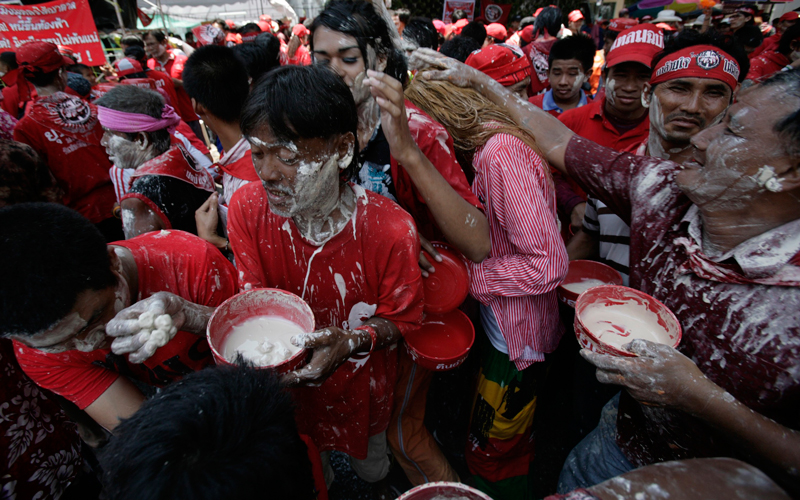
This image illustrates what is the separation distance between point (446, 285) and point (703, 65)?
198 centimetres

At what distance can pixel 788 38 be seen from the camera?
6023 millimetres

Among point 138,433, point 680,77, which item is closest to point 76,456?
point 138,433

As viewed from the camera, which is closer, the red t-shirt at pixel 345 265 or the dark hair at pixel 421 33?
the red t-shirt at pixel 345 265

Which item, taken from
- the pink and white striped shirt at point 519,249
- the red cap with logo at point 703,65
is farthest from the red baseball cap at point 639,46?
the pink and white striped shirt at point 519,249

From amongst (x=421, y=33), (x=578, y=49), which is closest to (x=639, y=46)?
(x=578, y=49)

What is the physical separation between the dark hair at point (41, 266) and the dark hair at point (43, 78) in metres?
4.19

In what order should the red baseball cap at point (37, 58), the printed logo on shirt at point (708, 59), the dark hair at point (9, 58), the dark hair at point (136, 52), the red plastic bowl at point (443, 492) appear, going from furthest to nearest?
1. the dark hair at point (136, 52)
2. the dark hair at point (9, 58)
3. the red baseball cap at point (37, 58)
4. the printed logo on shirt at point (708, 59)
5. the red plastic bowl at point (443, 492)

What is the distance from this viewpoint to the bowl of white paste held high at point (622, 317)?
1.50m

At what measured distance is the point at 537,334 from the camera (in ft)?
6.93

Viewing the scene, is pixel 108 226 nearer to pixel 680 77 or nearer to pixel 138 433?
pixel 138 433

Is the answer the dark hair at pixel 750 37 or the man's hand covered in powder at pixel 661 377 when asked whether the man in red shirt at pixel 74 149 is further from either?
the dark hair at pixel 750 37

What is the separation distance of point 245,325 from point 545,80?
219 inches

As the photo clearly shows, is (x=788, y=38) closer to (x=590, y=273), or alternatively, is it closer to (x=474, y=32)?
(x=474, y=32)

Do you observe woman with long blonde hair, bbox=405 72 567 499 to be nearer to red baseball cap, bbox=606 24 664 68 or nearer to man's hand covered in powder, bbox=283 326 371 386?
man's hand covered in powder, bbox=283 326 371 386
